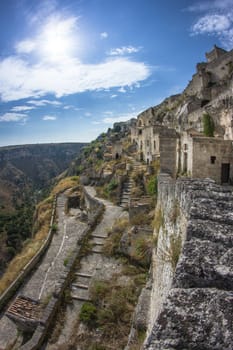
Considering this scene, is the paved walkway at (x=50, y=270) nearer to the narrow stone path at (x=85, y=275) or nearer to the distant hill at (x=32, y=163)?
the narrow stone path at (x=85, y=275)

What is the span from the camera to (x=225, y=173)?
986cm

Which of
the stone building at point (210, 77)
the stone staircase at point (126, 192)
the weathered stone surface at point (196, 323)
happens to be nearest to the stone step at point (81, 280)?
the stone staircase at point (126, 192)

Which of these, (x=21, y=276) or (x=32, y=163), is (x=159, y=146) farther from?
(x=32, y=163)

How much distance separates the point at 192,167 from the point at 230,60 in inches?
849

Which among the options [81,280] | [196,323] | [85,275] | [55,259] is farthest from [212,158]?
[55,259]

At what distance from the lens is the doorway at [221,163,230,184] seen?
9758mm

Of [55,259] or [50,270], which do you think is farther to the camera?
[55,259]

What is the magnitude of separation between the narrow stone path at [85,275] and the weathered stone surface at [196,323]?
23.1ft

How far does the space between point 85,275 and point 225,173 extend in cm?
777

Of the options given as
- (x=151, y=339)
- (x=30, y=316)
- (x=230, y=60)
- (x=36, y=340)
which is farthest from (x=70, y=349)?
(x=230, y=60)

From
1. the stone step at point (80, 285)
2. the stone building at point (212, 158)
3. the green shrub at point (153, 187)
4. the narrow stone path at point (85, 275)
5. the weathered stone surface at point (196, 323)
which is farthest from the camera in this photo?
the green shrub at point (153, 187)

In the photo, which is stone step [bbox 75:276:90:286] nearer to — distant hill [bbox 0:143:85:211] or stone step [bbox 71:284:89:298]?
A: stone step [bbox 71:284:89:298]

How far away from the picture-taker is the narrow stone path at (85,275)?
7.17 metres

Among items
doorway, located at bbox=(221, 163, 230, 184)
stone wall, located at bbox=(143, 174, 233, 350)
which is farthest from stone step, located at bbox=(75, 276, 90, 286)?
stone wall, located at bbox=(143, 174, 233, 350)
